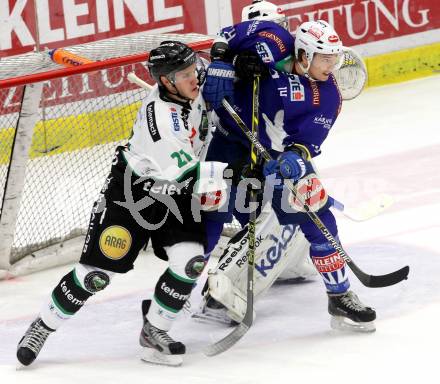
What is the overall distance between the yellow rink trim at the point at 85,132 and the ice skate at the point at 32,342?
1.41m

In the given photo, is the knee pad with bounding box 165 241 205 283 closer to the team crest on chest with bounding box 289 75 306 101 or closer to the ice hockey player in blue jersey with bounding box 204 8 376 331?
the ice hockey player in blue jersey with bounding box 204 8 376 331

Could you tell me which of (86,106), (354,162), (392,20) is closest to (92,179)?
(86,106)

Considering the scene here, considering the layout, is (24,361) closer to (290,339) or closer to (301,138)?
(290,339)

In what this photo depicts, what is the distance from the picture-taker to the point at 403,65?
25.5ft

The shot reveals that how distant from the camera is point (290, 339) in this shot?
427 centimetres

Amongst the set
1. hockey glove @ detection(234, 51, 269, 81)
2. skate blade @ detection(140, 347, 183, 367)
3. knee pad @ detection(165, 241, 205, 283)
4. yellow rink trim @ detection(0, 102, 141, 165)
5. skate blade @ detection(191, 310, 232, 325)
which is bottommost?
skate blade @ detection(191, 310, 232, 325)

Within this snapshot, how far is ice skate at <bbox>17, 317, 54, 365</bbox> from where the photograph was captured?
161 inches

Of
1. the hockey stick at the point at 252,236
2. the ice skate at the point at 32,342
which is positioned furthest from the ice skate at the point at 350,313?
the ice skate at the point at 32,342

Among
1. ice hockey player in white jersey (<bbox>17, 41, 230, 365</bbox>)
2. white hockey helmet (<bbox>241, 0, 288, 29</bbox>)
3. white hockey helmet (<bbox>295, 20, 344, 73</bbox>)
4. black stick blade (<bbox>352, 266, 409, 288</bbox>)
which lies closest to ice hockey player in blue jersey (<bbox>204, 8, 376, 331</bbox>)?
white hockey helmet (<bbox>295, 20, 344, 73</bbox>)

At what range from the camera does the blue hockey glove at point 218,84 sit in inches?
165

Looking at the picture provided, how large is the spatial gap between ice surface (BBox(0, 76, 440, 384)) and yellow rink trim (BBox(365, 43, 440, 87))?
4.95ft

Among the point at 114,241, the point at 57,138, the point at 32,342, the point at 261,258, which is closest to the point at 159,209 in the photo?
the point at 114,241

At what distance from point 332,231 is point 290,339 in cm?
37

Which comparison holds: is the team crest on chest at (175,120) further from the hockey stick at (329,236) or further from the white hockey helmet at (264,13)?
the white hockey helmet at (264,13)
